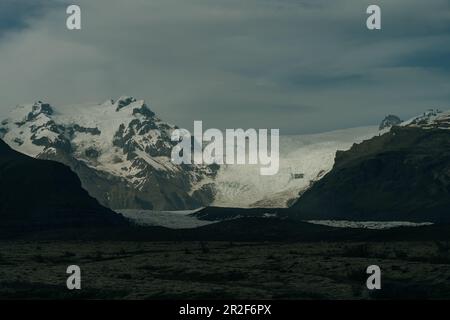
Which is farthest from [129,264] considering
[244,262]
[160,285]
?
[160,285]

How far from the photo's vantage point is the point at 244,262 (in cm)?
10894

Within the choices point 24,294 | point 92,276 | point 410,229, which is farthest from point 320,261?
point 410,229

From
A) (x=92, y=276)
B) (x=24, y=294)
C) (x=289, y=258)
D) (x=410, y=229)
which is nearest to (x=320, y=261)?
(x=289, y=258)

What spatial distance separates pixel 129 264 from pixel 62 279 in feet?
76.8

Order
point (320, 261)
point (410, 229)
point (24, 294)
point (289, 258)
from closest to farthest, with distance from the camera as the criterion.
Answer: point (24, 294) → point (320, 261) → point (289, 258) → point (410, 229)

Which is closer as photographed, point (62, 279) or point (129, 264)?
point (62, 279)

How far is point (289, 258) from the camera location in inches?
4439
